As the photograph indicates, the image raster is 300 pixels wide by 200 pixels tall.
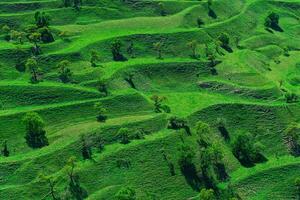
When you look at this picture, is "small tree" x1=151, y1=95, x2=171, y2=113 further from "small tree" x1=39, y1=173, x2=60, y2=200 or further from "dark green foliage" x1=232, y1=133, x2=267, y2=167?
"small tree" x1=39, y1=173, x2=60, y2=200

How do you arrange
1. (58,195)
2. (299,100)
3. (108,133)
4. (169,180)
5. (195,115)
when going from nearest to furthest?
(58,195)
(169,180)
(108,133)
(195,115)
(299,100)

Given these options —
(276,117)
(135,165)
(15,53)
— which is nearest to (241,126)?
(276,117)

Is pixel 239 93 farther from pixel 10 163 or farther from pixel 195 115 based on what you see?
pixel 10 163

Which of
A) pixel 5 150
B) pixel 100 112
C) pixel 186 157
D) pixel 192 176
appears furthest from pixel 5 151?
pixel 192 176

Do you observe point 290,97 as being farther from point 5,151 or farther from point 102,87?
point 5,151

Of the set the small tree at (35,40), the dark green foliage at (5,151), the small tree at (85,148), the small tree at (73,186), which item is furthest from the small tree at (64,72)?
the small tree at (73,186)

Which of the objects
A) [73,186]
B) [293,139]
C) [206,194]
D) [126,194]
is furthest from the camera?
[293,139]
